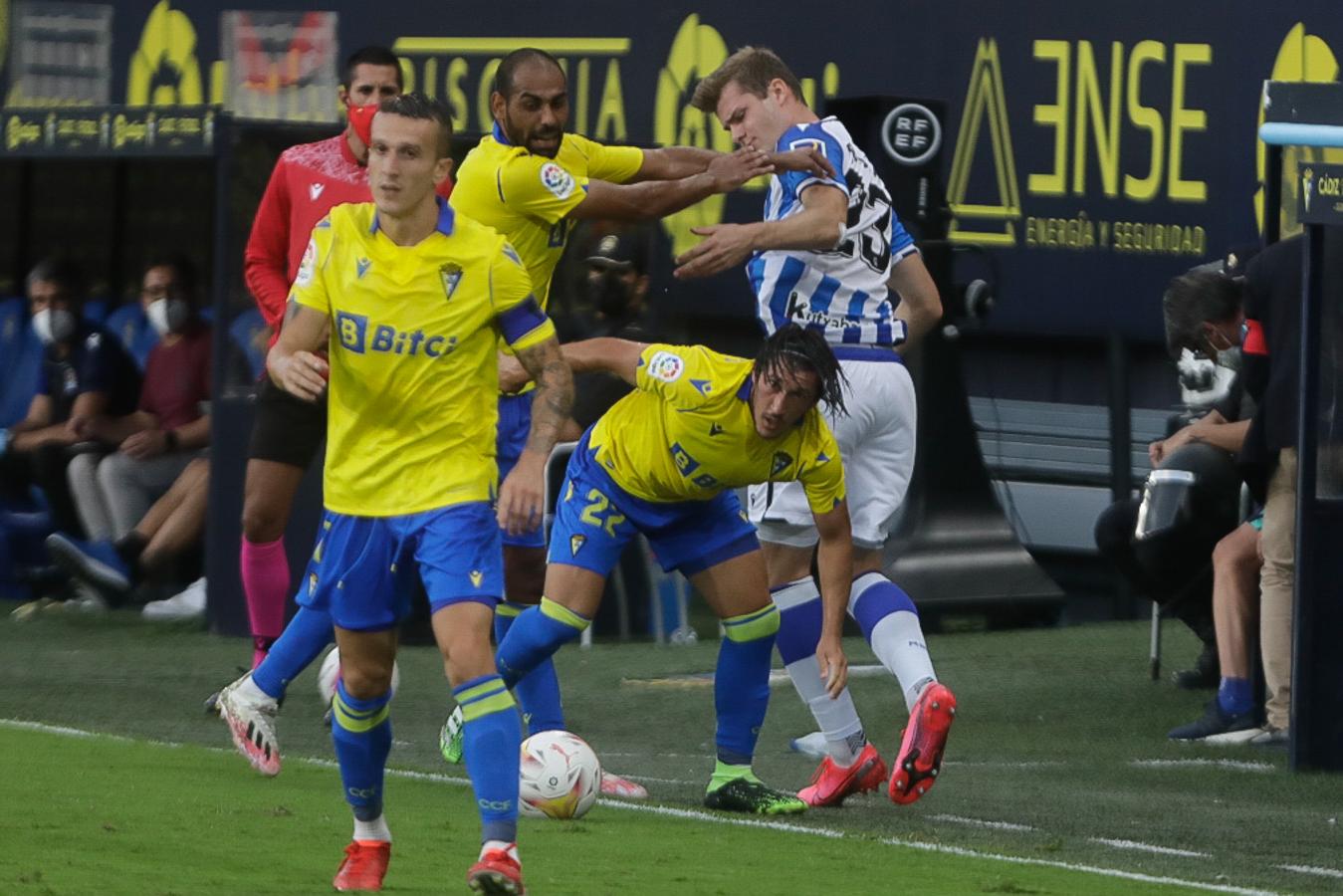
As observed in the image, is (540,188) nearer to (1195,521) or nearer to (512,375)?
(512,375)

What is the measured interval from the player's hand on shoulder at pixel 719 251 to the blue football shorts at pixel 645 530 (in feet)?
1.97

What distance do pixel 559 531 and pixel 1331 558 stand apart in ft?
8.18

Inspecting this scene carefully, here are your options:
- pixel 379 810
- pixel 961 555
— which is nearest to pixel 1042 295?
pixel 961 555

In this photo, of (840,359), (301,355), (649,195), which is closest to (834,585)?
(840,359)

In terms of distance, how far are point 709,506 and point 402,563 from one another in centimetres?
162

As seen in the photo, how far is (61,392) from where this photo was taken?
13.6 m

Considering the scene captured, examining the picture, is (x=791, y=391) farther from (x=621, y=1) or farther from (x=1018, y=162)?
(x=621, y=1)

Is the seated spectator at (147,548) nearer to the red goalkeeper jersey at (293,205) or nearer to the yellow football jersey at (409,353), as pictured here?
the red goalkeeper jersey at (293,205)

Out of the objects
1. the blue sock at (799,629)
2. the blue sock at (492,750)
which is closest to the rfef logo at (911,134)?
the blue sock at (799,629)

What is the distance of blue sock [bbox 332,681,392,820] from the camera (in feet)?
19.1

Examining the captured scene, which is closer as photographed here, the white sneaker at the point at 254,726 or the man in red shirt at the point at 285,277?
the white sneaker at the point at 254,726

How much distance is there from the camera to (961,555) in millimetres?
12047

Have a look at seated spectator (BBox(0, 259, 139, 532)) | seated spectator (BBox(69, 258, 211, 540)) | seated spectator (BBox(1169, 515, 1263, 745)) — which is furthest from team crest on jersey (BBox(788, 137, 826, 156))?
seated spectator (BBox(0, 259, 139, 532))

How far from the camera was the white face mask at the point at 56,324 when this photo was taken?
44.9 ft
